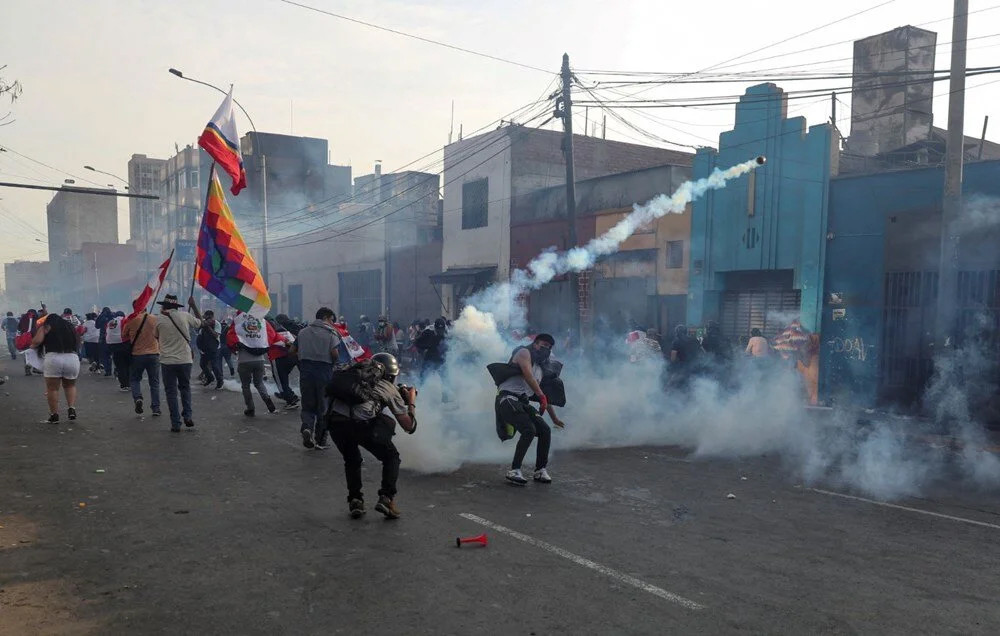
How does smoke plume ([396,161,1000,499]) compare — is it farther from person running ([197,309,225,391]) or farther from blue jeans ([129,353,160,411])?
person running ([197,309,225,391])

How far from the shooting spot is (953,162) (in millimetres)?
11055

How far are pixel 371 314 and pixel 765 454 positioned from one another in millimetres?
25569

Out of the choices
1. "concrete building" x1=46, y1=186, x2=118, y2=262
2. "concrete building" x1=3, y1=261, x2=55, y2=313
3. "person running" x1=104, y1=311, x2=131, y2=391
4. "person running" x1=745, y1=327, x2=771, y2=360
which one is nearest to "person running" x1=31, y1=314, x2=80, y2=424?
"person running" x1=104, y1=311, x2=131, y2=391

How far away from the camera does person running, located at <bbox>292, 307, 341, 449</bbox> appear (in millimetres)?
8602

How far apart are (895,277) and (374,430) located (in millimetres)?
12270

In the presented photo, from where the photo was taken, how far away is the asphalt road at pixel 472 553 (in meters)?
3.92

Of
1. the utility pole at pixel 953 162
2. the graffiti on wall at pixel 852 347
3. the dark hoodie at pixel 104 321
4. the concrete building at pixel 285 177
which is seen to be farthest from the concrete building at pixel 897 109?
the concrete building at pixel 285 177

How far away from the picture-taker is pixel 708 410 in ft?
35.4

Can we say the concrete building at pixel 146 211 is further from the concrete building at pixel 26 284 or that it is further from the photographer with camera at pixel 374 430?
the photographer with camera at pixel 374 430

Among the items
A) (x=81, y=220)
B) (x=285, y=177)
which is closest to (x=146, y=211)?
(x=285, y=177)

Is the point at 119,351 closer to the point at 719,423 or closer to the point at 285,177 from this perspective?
the point at 719,423

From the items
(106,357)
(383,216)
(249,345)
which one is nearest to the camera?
(249,345)

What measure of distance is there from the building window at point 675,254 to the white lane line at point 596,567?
1406cm

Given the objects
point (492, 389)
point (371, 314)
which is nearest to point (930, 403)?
point (492, 389)
